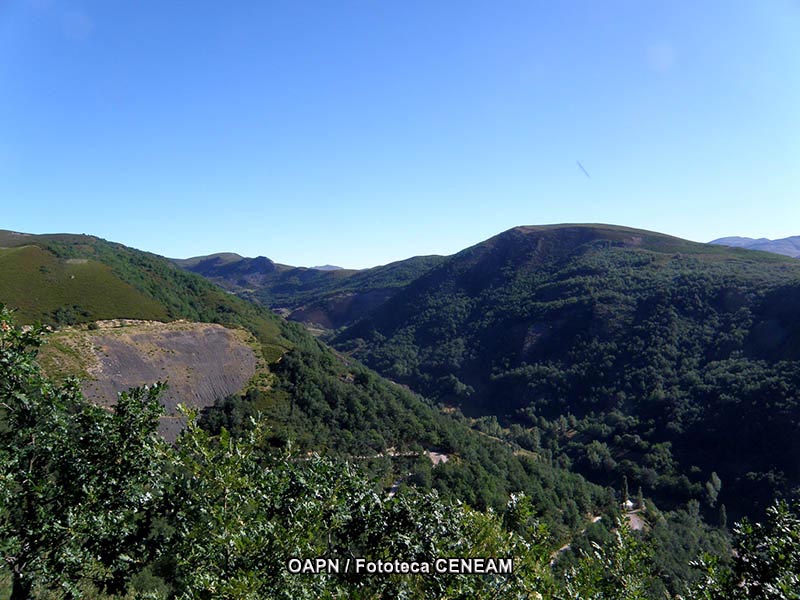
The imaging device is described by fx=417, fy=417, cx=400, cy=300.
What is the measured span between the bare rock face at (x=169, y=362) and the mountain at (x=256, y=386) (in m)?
0.21

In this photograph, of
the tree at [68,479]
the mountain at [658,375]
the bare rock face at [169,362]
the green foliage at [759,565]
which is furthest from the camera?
the mountain at [658,375]

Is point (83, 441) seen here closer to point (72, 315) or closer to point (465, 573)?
point (465, 573)

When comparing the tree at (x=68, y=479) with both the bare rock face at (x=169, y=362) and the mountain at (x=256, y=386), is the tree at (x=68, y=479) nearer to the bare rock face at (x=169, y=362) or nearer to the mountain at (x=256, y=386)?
the mountain at (x=256, y=386)

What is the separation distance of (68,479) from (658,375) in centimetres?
14654

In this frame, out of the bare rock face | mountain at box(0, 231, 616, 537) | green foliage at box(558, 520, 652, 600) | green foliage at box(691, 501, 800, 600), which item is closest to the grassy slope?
mountain at box(0, 231, 616, 537)

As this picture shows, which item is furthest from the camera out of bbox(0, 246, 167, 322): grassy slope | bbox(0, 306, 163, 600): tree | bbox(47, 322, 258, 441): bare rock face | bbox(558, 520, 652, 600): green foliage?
bbox(0, 246, 167, 322): grassy slope

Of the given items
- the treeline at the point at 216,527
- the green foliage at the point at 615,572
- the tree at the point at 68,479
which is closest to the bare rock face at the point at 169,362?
the tree at the point at 68,479

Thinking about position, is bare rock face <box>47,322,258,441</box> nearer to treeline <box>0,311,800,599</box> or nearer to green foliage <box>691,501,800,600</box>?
treeline <box>0,311,800,599</box>

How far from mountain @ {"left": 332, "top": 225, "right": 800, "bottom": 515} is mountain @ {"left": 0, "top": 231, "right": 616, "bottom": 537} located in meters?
25.3

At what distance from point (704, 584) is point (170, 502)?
14645mm

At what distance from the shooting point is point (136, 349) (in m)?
71.9

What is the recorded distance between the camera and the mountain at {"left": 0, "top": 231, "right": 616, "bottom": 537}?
212 ft

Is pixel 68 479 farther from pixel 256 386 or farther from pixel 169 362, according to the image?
pixel 169 362

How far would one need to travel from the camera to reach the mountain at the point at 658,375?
9438cm
